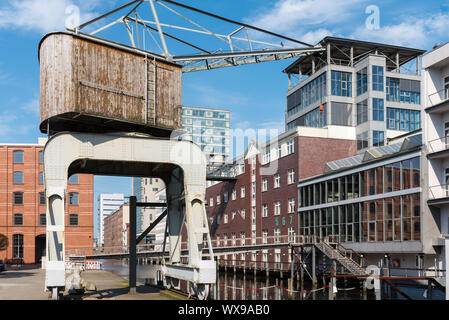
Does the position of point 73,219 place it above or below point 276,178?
below

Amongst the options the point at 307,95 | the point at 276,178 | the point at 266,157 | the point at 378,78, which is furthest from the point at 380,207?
the point at 307,95

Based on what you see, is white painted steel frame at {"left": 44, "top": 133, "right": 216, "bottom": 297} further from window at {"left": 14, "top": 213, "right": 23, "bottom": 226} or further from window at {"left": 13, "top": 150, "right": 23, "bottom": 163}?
window at {"left": 14, "top": 213, "right": 23, "bottom": 226}

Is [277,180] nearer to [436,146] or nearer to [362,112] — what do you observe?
[362,112]

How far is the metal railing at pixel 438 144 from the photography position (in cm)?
3750

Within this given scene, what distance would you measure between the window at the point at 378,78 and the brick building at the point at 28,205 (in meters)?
44.7

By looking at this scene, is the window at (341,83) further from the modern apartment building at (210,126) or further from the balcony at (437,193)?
the modern apartment building at (210,126)

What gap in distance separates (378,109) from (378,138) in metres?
4.08

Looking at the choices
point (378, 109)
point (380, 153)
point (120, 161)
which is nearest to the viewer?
point (120, 161)

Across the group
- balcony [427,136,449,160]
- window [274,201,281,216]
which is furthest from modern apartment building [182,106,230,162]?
balcony [427,136,449,160]

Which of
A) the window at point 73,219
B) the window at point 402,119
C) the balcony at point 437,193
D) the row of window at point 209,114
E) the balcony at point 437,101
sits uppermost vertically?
the row of window at point 209,114

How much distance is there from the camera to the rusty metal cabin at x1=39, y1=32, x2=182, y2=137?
24.0 m

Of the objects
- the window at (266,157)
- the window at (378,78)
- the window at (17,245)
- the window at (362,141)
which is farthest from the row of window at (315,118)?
the window at (17,245)

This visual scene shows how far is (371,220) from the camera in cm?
4412
